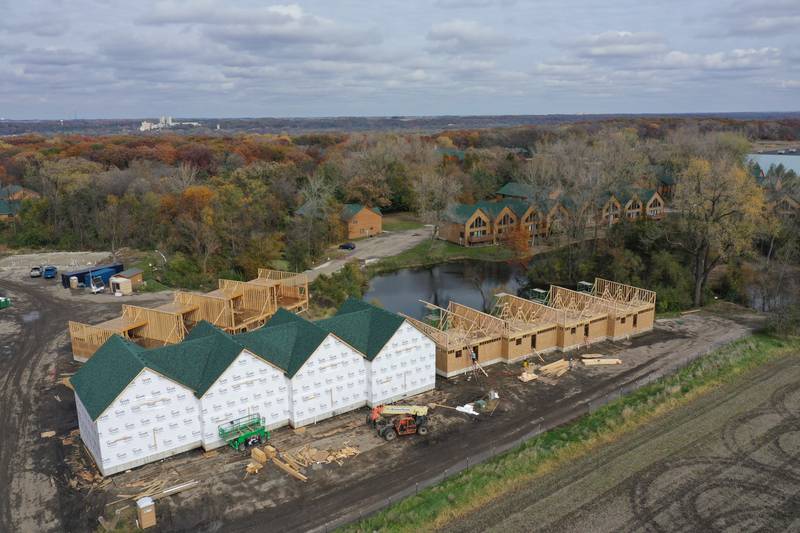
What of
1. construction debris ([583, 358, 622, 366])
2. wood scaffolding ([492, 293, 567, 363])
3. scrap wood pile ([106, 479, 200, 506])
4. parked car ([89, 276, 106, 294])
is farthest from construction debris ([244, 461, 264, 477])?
parked car ([89, 276, 106, 294])

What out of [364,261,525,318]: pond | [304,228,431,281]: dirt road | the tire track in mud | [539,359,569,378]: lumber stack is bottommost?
[364,261,525,318]: pond

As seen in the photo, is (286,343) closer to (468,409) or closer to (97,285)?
(468,409)

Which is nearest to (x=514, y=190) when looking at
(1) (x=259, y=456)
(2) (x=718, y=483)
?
(2) (x=718, y=483)

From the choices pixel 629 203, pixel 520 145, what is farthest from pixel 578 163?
pixel 520 145

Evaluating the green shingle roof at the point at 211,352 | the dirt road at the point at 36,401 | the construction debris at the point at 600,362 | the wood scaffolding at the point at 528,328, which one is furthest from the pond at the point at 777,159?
the dirt road at the point at 36,401

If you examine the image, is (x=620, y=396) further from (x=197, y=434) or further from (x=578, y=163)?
(x=578, y=163)

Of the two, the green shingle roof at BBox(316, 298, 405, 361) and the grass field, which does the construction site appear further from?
the grass field
